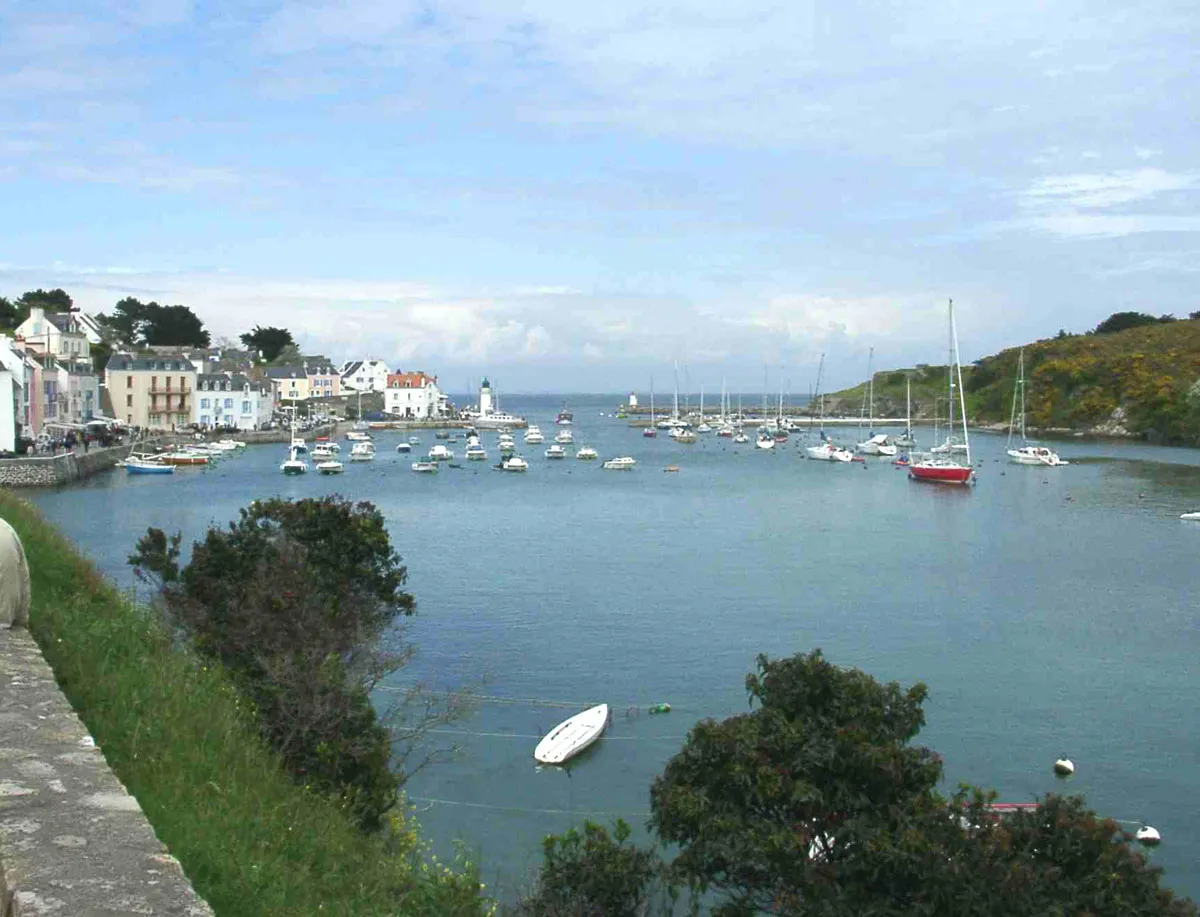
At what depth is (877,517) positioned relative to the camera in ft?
180

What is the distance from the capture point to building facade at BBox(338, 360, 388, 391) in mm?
153875

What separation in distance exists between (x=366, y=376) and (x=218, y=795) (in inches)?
5975

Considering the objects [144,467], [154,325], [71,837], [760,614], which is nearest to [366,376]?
[154,325]

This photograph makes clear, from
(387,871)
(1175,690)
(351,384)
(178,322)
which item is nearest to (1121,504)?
(1175,690)

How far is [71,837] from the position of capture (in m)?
4.61

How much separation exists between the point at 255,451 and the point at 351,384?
63.0 m

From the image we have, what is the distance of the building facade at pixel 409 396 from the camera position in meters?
150

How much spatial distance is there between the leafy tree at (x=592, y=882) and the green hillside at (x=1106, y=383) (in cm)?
10241

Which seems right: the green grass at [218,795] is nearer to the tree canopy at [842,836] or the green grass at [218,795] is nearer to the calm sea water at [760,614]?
the tree canopy at [842,836]

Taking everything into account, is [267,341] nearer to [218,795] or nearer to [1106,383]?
[1106,383]

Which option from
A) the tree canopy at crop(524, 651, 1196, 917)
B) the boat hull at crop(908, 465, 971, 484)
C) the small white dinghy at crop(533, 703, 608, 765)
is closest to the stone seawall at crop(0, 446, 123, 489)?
the small white dinghy at crop(533, 703, 608, 765)

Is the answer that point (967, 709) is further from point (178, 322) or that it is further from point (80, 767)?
point (178, 322)

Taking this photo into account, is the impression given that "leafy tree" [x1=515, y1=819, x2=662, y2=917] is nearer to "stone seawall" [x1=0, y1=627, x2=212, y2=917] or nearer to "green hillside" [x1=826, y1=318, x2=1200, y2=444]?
"stone seawall" [x1=0, y1=627, x2=212, y2=917]

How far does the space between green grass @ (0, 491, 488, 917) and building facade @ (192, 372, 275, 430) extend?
3809 inches
